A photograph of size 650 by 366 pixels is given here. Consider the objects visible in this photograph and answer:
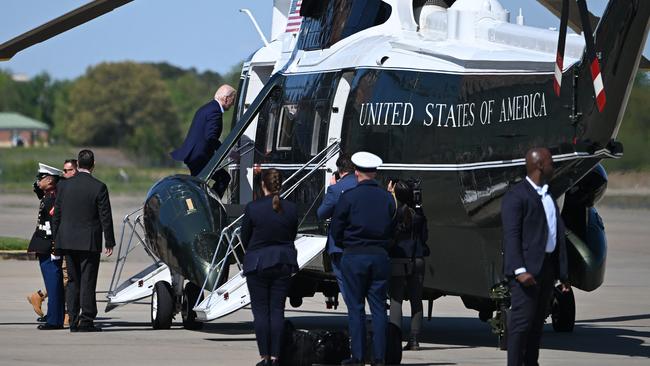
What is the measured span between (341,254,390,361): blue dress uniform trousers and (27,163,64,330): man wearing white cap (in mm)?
4825

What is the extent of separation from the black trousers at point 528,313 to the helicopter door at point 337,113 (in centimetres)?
411

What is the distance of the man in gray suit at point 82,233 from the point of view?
1553cm

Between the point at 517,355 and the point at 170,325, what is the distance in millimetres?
6170

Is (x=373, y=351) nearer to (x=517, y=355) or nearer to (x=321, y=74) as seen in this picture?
(x=517, y=355)

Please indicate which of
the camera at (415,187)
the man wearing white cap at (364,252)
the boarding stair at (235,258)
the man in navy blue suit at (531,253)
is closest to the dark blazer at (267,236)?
the man wearing white cap at (364,252)

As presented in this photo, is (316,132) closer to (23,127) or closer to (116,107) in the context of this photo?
(116,107)

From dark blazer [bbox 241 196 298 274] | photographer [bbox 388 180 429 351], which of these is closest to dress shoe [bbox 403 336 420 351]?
photographer [bbox 388 180 429 351]

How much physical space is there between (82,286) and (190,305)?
136 cm

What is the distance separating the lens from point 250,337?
1567 cm

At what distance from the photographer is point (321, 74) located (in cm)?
1538

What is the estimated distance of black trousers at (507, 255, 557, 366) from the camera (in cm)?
1099

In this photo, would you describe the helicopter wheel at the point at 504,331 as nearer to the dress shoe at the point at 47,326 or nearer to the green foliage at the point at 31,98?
the dress shoe at the point at 47,326

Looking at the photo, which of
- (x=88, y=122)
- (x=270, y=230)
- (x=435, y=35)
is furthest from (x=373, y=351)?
(x=88, y=122)

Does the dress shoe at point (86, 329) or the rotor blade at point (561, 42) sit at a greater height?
the rotor blade at point (561, 42)
